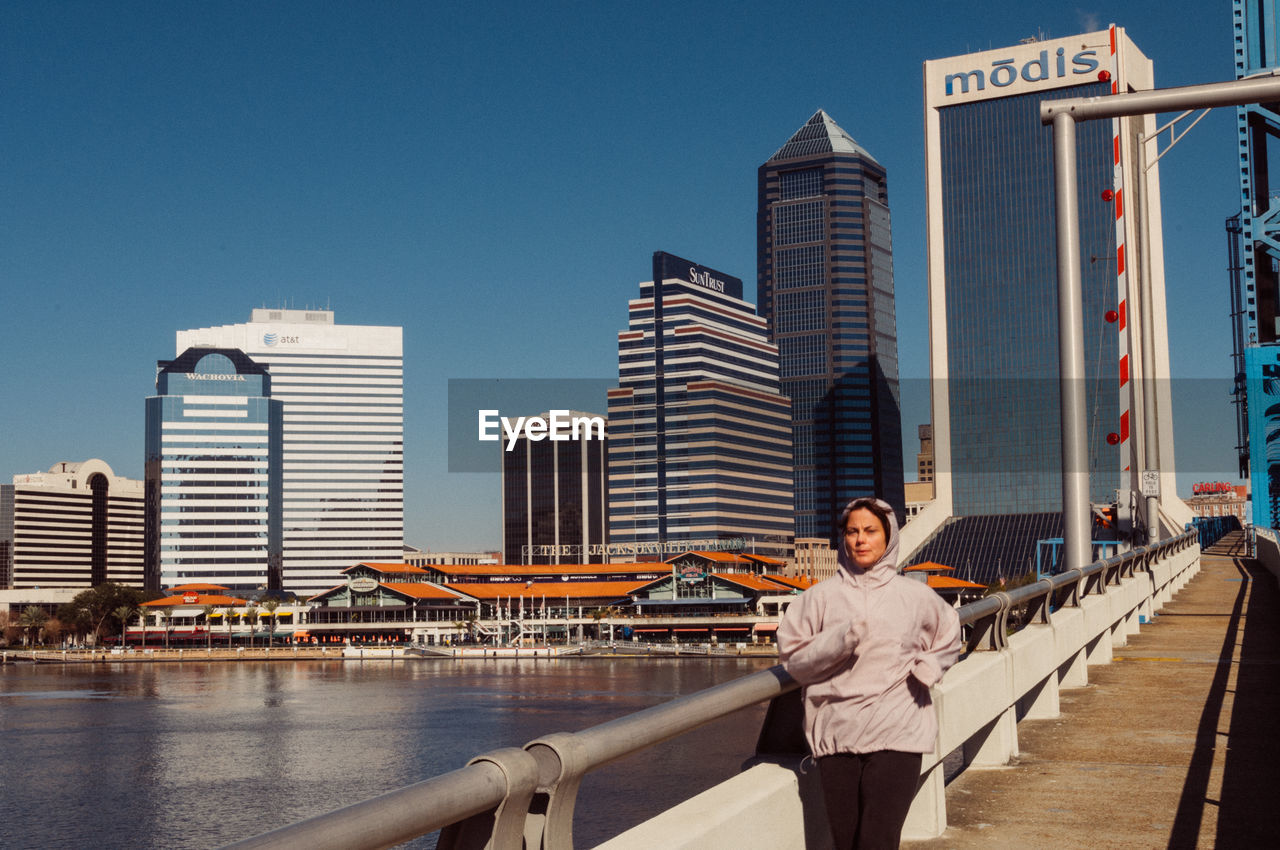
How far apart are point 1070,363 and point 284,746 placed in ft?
214

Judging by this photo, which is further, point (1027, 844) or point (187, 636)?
point (187, 636)

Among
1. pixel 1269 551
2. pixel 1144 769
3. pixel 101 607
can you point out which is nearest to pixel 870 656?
pixel 1144 769

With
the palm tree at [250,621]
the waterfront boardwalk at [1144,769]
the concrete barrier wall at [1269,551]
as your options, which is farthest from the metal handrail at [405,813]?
the palm tree at [250,621]

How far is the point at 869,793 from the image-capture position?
5.21 metres

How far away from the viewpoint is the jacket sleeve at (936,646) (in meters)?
5.23

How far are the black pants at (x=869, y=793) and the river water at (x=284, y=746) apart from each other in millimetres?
31095

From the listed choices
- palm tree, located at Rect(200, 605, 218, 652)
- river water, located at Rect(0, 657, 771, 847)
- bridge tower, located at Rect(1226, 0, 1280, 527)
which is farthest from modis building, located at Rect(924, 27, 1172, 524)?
palm tree, located at Rect(200, 605, 218, 652)

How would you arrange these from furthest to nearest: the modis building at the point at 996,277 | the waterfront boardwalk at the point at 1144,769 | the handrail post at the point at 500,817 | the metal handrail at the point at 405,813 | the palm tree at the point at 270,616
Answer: the palm tree at the point at 270,616 → the modis building at the point at 996,277 → the waterfront boardwalk at the point at 1144,769 → the handrail post at the point at 500,817 → the metal handrail at the point at 405,813

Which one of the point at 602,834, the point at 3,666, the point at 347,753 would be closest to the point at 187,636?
the point at 3,666

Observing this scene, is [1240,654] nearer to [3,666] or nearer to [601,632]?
[601,632]

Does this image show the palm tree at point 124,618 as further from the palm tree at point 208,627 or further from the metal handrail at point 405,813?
the metal handrail at point 405,813

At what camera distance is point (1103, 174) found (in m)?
137

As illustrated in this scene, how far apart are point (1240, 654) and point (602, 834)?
30870 millimetres

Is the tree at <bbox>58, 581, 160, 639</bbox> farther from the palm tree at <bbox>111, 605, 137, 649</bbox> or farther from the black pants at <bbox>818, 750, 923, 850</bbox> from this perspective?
the black pants at <bbox>818, 750, 923, 850</bbox>
